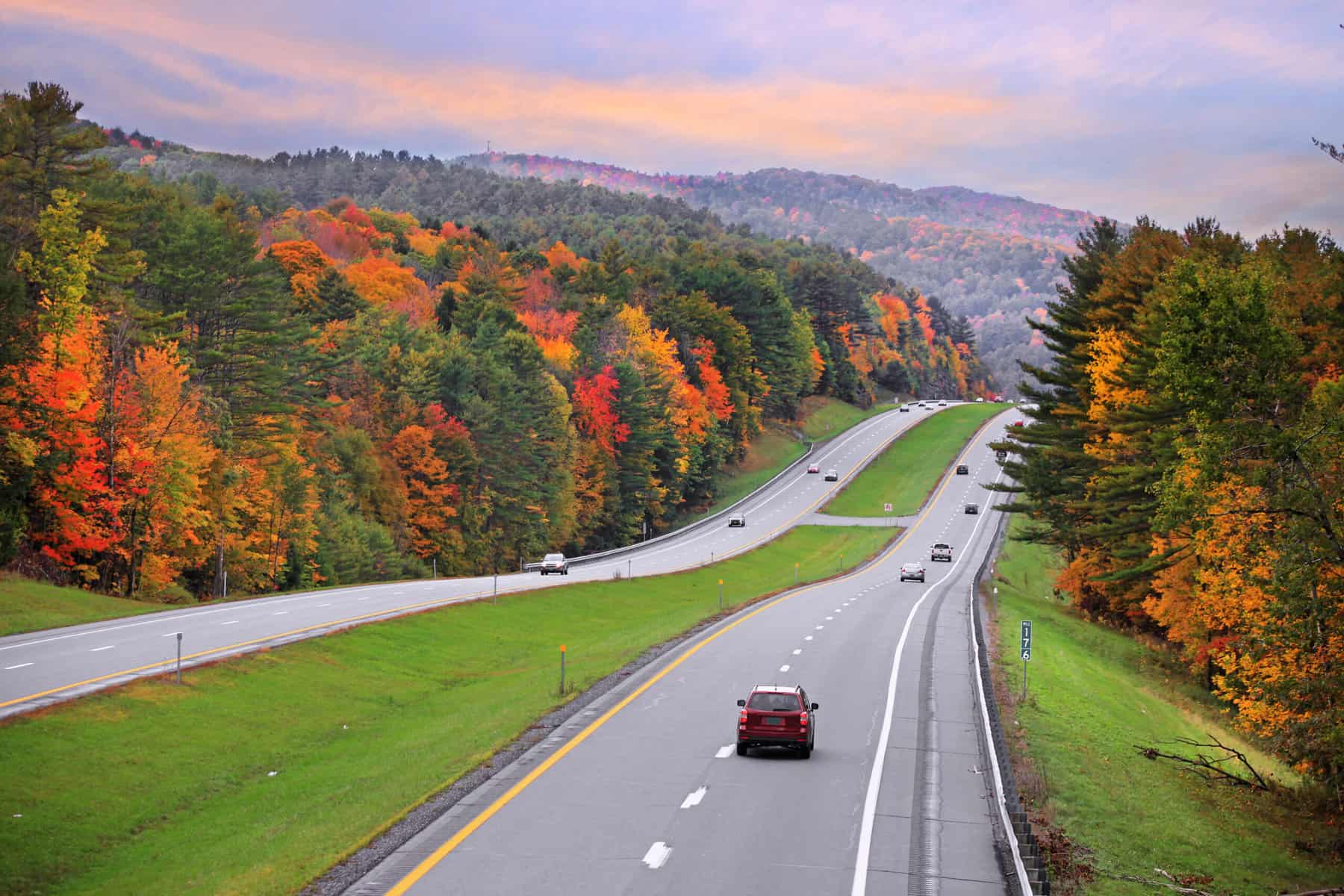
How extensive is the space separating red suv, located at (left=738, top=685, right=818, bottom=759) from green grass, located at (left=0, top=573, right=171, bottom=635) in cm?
2400

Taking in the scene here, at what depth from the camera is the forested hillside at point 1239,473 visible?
1041 inches

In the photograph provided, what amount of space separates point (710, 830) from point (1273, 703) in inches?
702

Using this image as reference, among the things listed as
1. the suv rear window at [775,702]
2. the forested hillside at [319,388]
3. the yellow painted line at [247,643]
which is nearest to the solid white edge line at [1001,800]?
the suv rear window at [775,702]

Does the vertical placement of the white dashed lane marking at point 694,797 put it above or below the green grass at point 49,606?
above

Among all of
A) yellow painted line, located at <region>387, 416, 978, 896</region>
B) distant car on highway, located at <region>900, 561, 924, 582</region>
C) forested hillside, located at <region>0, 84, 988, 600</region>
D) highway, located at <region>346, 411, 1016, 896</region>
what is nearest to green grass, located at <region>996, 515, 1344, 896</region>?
highway, located at <region>346, 411, 1016, 896</region>

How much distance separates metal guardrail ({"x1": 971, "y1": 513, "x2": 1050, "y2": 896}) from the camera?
1455 cm

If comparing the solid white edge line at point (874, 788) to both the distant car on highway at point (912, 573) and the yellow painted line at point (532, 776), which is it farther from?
the distant car on highway at point (912, 573)

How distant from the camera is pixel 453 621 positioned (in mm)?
44125

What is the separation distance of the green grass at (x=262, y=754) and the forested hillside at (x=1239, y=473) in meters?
16.1

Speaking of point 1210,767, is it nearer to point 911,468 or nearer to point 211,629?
point 211,629

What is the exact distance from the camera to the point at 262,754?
25500 millimetres

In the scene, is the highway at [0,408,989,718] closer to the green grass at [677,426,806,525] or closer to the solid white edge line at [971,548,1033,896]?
the solid white edge line at [971,548,1033,896]

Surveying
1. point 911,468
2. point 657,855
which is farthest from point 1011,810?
point 911,468

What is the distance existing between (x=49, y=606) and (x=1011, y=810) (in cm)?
3416
